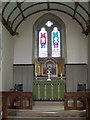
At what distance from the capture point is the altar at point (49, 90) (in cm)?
991

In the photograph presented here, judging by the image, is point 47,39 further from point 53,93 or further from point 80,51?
point 53,93

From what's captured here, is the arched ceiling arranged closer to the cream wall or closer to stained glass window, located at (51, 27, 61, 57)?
the cream wall

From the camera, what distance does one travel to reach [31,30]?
36.3ft

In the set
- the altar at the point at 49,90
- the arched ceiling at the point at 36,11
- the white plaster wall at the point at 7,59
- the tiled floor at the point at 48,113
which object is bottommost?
the tiled floor at the point at 48,113

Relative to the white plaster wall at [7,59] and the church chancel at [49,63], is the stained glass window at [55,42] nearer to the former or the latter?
the church chancel at [49,63]

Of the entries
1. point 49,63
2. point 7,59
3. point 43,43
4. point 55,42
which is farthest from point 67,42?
point 7,59

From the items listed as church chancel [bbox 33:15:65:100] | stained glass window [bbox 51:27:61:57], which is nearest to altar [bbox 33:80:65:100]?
church chancel [bbox 33:15:65:100]

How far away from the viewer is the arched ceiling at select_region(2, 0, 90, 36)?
8889 millimetres

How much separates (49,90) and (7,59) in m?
2.16

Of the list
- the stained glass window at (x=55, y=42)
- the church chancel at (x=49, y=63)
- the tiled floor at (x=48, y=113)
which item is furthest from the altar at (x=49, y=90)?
the tiled floor at (x=48, y=113)

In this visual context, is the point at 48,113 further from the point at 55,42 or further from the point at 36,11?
the point at 36,11

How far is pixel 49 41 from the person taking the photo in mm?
11172

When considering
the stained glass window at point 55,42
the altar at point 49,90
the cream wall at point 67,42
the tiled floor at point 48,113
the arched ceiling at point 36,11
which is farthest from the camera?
the stained glass window at point 55,42

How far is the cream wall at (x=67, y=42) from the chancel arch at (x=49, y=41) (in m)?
0.19
